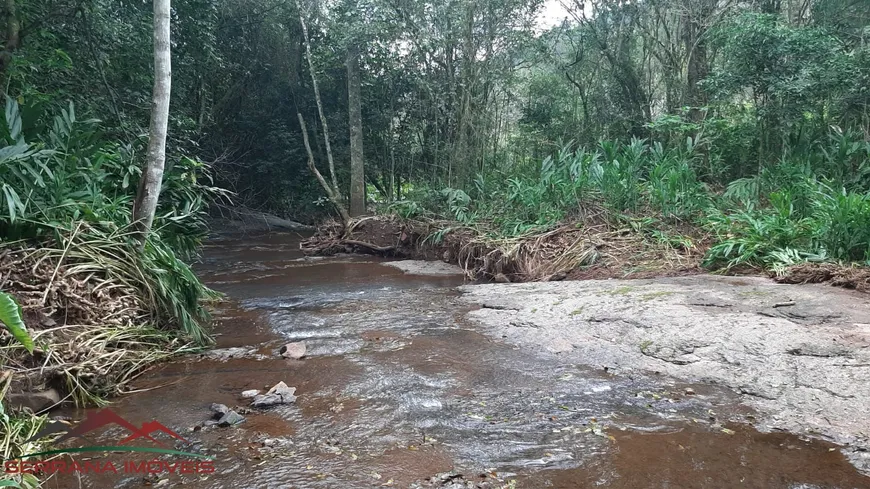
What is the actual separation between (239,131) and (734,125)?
11484mm

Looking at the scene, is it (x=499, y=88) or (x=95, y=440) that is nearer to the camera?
(x=95, y=440)

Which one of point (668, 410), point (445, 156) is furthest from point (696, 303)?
point (445, 156)

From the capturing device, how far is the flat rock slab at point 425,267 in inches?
275

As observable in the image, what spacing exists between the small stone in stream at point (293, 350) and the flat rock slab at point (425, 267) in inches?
144

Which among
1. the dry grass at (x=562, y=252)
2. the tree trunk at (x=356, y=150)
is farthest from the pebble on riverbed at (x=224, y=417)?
the tree trunk at (x=356, y=150)

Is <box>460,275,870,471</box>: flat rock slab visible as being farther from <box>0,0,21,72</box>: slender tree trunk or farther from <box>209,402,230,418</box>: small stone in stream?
<box>0,0,21,72</box>: slender tree trunk

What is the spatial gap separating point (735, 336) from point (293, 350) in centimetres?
261

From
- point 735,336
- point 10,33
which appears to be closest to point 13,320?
point 735,336

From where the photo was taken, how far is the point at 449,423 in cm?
227

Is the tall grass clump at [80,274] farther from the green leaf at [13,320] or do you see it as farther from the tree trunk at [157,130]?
the green leaf at [13,320]

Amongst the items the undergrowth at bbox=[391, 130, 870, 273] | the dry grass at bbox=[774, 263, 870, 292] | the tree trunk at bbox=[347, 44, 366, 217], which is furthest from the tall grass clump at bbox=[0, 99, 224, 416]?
the tree trunk at bbox=[347, 44, 366, 217]

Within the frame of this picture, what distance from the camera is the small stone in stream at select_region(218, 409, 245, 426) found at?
227 centimetres

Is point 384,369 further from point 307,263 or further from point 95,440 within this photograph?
point 307,263

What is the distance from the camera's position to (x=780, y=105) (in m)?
6.84
